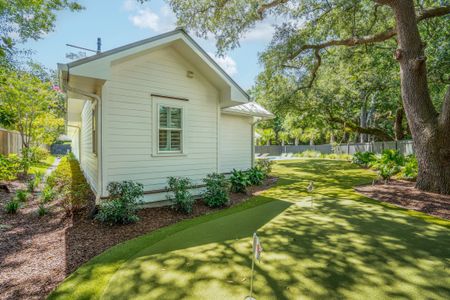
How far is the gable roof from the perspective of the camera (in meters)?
Result: 5.13

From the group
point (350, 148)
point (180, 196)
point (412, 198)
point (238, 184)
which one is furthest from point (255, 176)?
point (350, 148)

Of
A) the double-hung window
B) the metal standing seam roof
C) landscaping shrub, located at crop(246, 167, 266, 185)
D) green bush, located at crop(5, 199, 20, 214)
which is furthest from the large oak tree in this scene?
green bush, located at crop(5, 199, 20, 214)

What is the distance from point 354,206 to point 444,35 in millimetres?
10999

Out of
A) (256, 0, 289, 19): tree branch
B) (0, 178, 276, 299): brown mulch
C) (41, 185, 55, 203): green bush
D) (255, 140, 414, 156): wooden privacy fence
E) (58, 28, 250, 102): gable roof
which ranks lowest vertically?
(0, 178, 276, 299): brown mulch

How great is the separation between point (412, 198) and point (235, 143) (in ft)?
21.5

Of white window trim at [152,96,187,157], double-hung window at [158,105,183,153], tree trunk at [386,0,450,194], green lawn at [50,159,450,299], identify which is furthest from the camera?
tree trunk at [386,0,450,194]

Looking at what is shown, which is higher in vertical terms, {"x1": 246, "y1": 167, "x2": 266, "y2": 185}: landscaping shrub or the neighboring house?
the neighboring house

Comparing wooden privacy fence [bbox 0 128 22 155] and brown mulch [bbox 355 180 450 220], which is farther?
wooden privacy fence [bbox 0 128 22 155]

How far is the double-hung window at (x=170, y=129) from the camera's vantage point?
696cm

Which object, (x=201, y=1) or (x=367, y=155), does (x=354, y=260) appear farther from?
(x=367, y=155)

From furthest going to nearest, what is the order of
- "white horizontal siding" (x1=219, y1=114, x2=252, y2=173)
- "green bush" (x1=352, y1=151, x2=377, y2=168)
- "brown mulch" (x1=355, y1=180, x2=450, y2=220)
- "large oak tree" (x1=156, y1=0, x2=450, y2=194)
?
"green bush" (x1=352, y1=151, x2=377, y2=168), "white horizontal siding" (x1=219, y1=114, x2=252, y2=173), "large oak tree" (x1=156, y1=0, x2=450, y2=194), "brown mulch" (x1=355, y1=180, x2=450, y2=220)

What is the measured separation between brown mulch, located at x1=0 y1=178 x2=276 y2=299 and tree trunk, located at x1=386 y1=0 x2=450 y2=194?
6.94m

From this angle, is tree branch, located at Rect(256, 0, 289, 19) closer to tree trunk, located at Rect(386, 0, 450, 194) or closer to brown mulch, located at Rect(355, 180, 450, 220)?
tree trunk, located at Rect(386, 0, 450, 194)

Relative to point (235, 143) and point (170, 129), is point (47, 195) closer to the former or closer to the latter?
point (170, 129)
